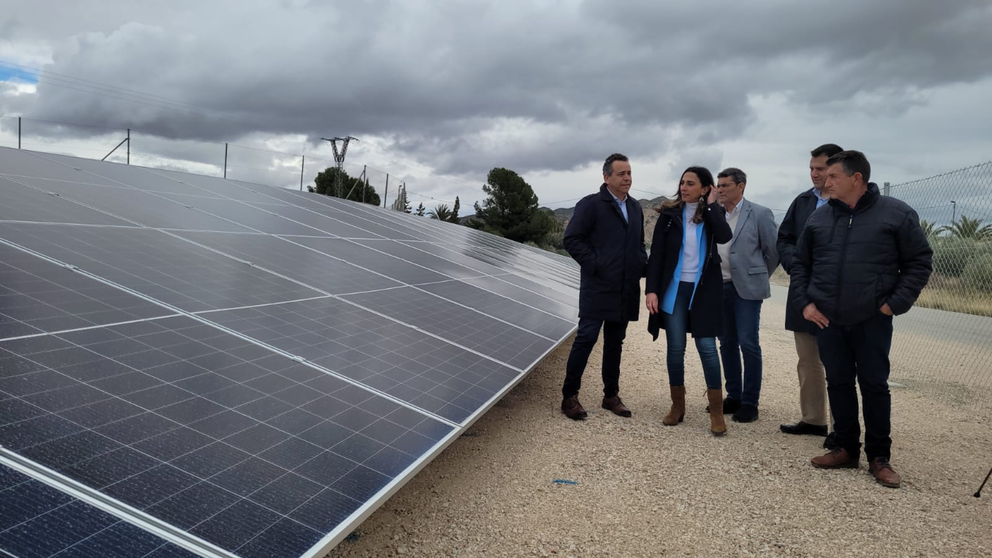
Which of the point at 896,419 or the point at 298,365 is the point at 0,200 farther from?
the point at 896,419

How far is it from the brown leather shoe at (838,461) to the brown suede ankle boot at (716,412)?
89cm

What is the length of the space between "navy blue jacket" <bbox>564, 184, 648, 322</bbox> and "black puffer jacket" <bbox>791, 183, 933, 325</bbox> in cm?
154

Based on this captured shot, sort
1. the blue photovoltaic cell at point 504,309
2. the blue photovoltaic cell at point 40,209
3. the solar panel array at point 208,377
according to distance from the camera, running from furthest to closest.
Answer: the blue photovoltaic cell at point 504,309 → the blue photovoltaic cell at point 40,209 → the solar panel array at point 208,377

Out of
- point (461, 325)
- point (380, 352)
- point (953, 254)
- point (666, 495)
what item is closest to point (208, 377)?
point (380, 352)

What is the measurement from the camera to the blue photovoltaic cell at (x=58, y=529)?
1832 millimetres

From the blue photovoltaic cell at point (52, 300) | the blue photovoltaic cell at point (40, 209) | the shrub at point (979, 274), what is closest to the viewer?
the blue photovoltaic cell at point (52, 300)

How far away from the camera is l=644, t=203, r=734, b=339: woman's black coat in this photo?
18.5ft

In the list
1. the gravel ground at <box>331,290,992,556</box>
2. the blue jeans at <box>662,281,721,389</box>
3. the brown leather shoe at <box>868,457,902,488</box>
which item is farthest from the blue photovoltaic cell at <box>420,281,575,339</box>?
the brown leather shoe at <box>868,457,902,488</box>

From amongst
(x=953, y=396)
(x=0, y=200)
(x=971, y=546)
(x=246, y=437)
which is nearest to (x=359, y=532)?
(x=246, y=437)

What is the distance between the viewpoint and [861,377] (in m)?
4.86

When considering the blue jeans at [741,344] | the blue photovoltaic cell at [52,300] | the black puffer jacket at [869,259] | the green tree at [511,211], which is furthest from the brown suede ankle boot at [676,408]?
the green tree at [511,211]

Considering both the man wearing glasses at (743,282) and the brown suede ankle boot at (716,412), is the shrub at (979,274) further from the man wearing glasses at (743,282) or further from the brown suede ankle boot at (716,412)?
the brown suede ankle boot at (716,412)

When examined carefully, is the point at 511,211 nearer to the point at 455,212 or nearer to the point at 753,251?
the point at 455,212

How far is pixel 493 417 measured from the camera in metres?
6.10
